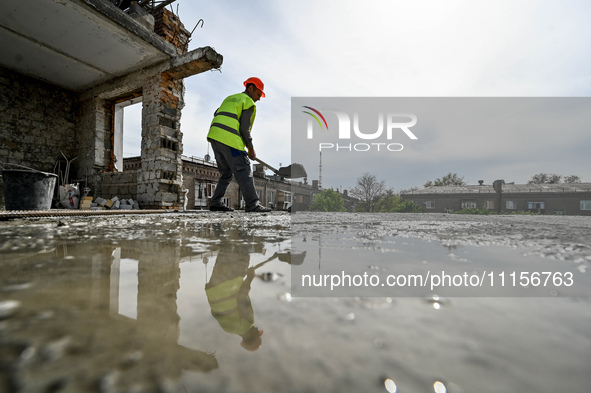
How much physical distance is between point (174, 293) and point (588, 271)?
1195 mm

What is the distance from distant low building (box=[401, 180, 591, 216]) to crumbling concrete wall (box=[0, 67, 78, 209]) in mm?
36941

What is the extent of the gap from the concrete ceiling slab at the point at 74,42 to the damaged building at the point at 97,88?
17 millimetres

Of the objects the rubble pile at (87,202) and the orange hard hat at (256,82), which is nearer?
the orange hard hat at (256,82)

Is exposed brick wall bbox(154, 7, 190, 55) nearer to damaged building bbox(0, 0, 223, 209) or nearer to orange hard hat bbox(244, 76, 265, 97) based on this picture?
damaged building bbox(0, 0, 223, 209)

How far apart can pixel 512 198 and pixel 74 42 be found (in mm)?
41886

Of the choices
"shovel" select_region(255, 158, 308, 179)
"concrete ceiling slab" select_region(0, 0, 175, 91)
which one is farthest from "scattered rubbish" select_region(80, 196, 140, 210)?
"shovel" select_region(255, 158, 308, 179)

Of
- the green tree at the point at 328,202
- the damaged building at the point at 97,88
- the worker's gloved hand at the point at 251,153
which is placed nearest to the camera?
the worker's gloved hand at the point at 251,153

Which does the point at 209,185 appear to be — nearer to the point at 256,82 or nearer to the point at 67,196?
the point at 67,196

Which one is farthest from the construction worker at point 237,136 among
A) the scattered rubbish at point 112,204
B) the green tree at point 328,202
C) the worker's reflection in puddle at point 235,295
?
the green tree at point 328,202

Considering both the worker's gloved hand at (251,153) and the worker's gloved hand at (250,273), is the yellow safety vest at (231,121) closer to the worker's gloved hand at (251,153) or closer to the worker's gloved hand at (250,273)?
the worker's gloved hand at (251,153)

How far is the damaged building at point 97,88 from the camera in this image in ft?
16.3

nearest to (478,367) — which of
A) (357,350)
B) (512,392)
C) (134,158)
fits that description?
(512,392)

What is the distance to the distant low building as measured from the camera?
105 ft

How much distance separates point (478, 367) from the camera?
1.12 ft
